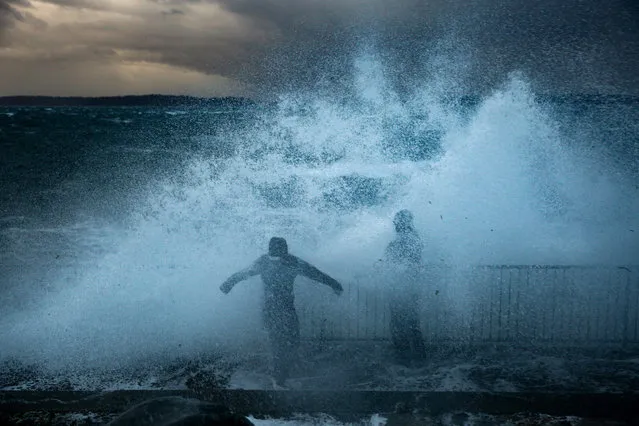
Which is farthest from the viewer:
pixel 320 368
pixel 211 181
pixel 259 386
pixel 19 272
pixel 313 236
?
pixel 211 181

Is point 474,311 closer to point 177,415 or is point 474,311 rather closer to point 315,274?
point 315,274

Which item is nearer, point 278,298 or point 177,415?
point 177,415

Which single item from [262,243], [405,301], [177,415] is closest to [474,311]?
[405,301]

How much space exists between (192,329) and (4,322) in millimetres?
3140

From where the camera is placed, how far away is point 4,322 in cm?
934

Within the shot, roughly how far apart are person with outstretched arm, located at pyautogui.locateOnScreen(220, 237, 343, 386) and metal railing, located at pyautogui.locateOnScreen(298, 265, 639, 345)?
43.9 inches

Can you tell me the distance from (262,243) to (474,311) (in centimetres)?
713

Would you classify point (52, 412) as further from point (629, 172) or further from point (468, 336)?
point (629, 172)

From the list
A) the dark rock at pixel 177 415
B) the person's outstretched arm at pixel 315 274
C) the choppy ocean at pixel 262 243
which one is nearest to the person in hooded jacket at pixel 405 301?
the choppy ocean at pixel 262 243

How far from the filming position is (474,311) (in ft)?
31.3

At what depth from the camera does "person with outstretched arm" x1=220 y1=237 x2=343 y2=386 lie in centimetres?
723

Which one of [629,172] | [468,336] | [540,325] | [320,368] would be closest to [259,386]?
[320,368]

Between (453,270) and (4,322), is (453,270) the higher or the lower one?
the higher one

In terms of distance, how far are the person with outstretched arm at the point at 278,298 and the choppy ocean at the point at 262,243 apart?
388 millimetres
